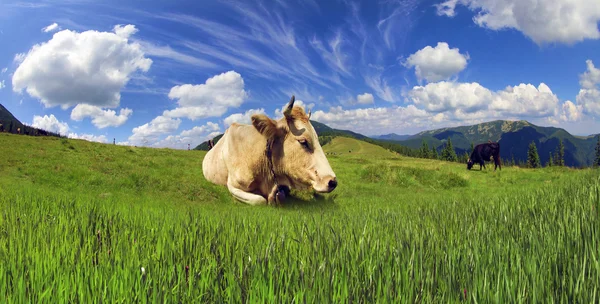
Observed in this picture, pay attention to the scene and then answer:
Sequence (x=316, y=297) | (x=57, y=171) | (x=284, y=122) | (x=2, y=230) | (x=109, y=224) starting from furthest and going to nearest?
(x=57, y=171), (x=284, y=122), (x=109, y=224), (x=2, y=230), (x=316, y=297)

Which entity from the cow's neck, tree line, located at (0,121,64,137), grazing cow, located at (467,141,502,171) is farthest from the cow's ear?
tree line, located at (0,121,64,137)

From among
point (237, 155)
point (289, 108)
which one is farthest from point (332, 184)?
point (237, 155)

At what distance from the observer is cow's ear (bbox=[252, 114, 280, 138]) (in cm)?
870

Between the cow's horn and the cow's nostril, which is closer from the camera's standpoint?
the cow's nostril

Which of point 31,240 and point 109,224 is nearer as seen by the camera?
point 31,240

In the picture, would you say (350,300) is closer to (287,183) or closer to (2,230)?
(2,230)

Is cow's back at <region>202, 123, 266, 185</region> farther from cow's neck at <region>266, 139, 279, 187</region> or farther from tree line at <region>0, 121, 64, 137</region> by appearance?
tree line at <region>0, 121, 64, 137</region>

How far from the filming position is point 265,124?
884 cm

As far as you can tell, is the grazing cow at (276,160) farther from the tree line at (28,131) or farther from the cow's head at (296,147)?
the tree line at (28,131)

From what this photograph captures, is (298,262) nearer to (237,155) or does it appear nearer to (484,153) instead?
(237,155)

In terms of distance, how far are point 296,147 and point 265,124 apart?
1.17m

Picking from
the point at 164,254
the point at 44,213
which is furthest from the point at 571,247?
the point at 44,213

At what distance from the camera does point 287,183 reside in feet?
29.9

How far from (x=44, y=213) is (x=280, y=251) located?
3602 millimetres
